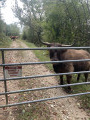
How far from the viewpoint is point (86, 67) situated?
481cm

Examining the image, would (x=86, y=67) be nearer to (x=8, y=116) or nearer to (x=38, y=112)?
(x=38, y=112)

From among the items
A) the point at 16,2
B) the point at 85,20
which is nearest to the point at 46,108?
the point at 85,20

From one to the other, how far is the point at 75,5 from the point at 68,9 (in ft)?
2.07

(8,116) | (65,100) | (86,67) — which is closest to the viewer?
(8,116)

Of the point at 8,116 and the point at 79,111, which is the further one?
the point at 79,111

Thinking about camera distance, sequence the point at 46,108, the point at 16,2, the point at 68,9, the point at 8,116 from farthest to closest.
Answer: the point at 16,2 → the point at 68,9 → the point at 46,108 → the point at 8,116

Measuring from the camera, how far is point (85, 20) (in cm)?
774

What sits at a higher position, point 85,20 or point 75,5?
point 75,5

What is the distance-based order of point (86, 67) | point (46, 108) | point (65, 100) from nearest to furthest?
point (46, 108), point (65, 100), point (86, 67)

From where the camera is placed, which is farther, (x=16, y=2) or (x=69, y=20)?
(x=16, y=2)

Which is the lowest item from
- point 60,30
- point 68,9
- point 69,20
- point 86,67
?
point 86,67

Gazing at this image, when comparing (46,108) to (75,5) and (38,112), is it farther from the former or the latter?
(75,5)

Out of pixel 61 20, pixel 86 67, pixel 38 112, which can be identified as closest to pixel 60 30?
pixel 61 20

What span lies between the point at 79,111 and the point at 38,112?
1.27 m
